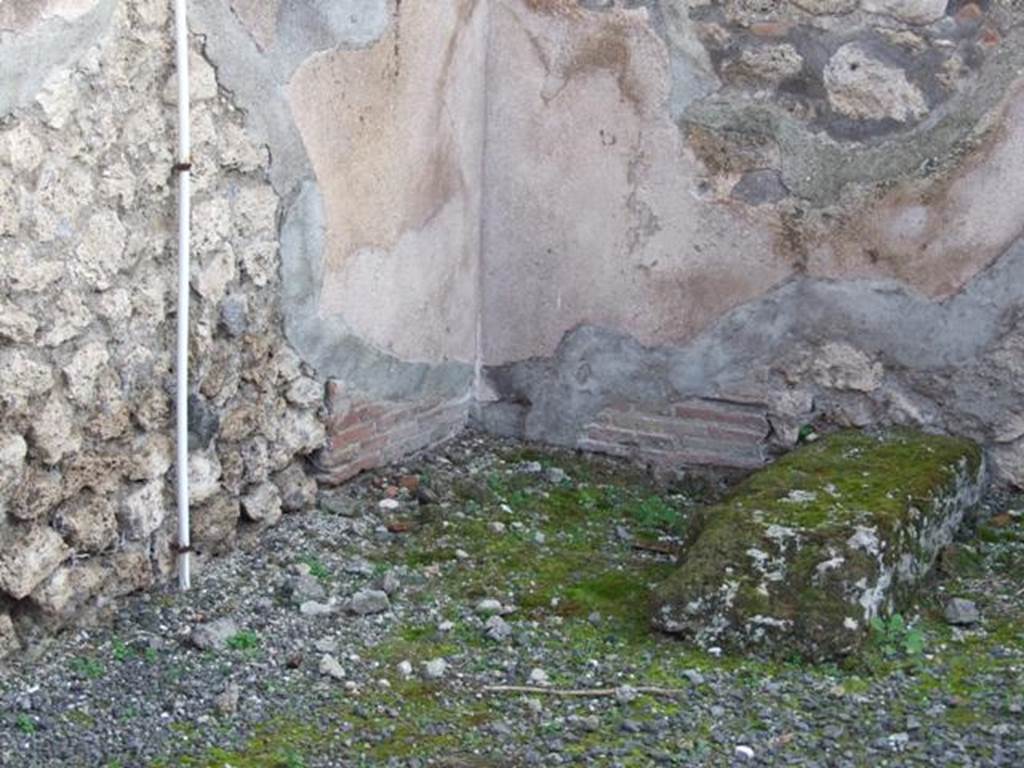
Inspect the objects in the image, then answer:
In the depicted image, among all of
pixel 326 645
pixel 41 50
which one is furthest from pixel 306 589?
pixel 41 50

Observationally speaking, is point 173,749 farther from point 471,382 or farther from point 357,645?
point 471,382

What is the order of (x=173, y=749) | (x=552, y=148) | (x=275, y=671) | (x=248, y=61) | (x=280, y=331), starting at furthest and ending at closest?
(x=552, y=148) < (x=280, y=331) < (x=248, y=61) < (x=275, y=671) < (x=173, y=749)

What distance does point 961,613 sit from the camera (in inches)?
154

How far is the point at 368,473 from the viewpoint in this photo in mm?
4637

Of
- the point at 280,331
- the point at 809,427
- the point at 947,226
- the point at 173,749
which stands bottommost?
the point at 173,749

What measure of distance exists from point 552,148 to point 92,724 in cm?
219

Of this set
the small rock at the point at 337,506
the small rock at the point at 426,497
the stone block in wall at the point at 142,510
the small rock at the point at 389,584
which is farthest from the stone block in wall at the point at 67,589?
the small rock at the point at 426,497

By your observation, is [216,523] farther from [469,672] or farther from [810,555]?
[810,555]

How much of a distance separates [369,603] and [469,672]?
37 centimetres

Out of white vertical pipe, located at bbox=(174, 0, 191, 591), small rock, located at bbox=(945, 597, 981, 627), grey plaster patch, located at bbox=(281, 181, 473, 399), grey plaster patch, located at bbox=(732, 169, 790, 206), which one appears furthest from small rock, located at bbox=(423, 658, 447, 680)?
grey plaster patch, located at bbox=(732, 169, 790, 206)

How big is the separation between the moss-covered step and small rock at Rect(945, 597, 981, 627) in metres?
0.10

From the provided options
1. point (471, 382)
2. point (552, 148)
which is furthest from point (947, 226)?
point (471, 382)

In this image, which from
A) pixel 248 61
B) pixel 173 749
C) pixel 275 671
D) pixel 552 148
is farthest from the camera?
pixel 552 148

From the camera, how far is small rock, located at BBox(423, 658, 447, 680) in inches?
140
